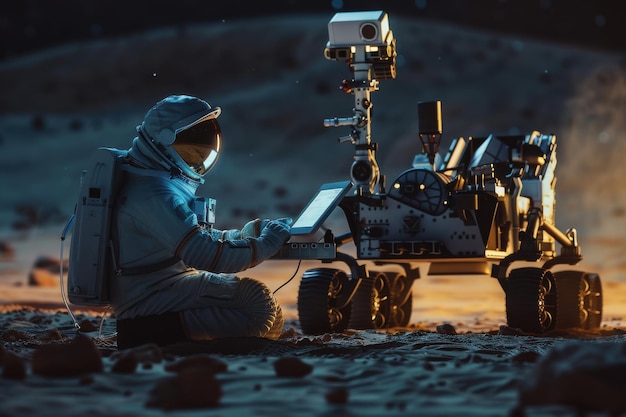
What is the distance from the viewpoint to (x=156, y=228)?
5785mm

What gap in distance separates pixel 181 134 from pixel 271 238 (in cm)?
85

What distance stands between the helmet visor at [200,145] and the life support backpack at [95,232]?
0.41 metres

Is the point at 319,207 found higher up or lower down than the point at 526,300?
higher up

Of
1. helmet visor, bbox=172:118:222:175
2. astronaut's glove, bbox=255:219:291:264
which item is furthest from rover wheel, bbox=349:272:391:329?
helmet visor, bbox=172:118:222:175

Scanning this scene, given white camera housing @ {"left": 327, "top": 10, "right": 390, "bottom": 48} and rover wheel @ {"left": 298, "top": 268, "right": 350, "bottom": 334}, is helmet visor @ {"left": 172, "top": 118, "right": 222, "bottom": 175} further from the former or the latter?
white camera housing @ {"left": 327, "top": 10, "right": 390, "bottom": 48}

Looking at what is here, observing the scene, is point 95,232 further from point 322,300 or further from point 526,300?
point 526,300

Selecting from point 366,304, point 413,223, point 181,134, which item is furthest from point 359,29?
point 181,134

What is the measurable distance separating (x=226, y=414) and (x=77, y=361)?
3.56 ft

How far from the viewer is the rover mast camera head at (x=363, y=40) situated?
8.04 meters

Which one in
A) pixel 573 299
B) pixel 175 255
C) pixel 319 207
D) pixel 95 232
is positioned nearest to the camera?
pixel 175 255

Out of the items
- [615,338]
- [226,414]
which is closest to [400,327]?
[615,338]

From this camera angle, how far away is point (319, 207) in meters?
7.07

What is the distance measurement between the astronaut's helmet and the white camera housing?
213 centimetres

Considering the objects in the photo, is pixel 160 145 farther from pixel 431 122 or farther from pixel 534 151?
pixel 534 151
